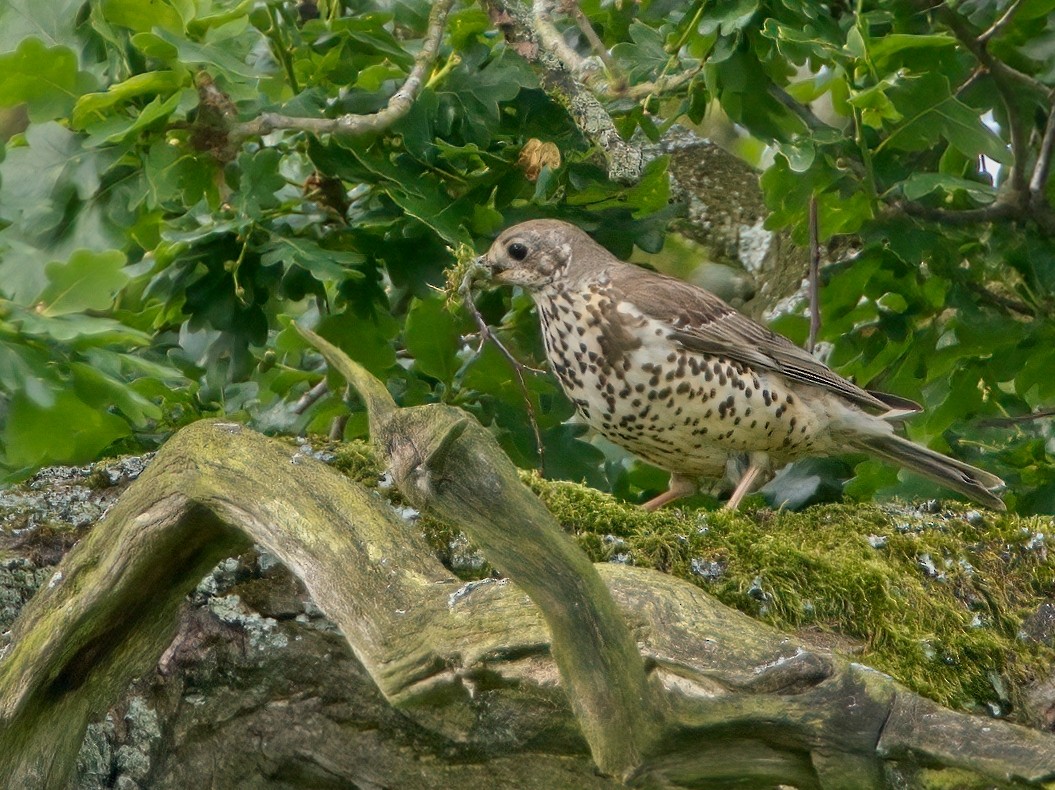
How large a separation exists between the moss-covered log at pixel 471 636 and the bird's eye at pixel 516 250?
168 centimetres

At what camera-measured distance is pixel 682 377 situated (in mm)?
4305

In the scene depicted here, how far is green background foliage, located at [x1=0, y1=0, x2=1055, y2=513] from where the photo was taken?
331 centimetres

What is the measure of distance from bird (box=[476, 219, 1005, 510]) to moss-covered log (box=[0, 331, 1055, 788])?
1.67 metres

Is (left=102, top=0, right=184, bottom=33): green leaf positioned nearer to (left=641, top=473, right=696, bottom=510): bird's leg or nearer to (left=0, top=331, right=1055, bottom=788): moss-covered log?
(left=0, top=331, right=1055, bottom=788): moss-covered log

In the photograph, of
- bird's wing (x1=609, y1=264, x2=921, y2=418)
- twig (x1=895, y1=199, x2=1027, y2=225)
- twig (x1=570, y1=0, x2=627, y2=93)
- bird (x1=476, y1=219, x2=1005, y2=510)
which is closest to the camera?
twig (x1=570, y1=0, x2=627, y2=93)

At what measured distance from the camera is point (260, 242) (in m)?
3.93

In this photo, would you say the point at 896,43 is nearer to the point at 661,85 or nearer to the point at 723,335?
the point at 661,85

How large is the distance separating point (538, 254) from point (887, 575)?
5.88ft

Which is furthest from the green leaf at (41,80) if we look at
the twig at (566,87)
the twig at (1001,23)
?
the twig at (1001,23)

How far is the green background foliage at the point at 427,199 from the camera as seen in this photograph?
331 centimetres

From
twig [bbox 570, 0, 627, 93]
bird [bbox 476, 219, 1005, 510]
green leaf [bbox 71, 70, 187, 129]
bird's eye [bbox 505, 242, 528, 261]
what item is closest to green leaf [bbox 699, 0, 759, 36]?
twig [bbox 570, 0, 627, 93]

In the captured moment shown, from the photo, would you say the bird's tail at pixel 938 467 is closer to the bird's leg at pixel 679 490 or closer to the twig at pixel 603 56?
the bird's leg at pixel 679 490

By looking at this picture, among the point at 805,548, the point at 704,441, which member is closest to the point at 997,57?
the point at 704,441

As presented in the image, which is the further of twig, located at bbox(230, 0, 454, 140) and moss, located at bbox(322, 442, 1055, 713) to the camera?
twig, located at bbox(230, 0, 454, 140)
